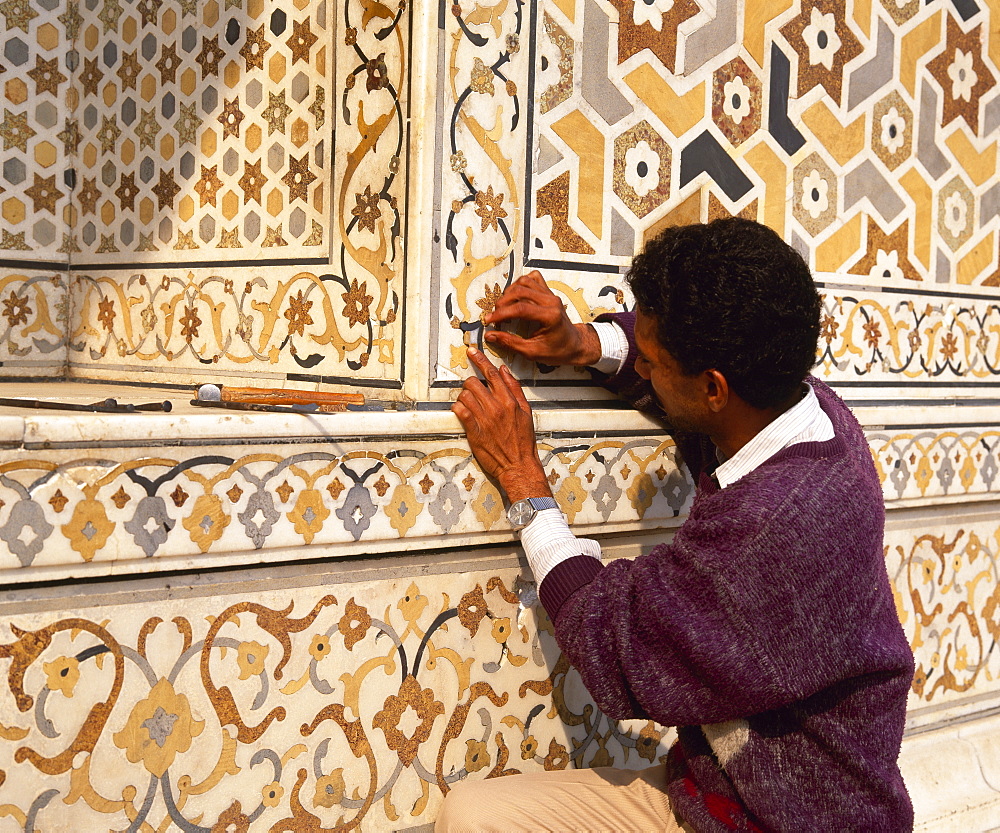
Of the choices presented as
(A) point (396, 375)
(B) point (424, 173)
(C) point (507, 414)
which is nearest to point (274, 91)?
(B) point (424, 173)

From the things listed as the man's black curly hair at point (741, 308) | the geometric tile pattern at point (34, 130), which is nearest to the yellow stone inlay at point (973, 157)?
the man's black curly hair at point (741, 308)

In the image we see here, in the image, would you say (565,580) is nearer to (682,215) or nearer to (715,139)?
(682,215)

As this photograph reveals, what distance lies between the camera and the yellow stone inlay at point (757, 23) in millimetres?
1979

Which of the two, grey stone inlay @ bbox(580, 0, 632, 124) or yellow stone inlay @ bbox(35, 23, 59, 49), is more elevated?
yellow stone inlay @ bbox(35, 23, 59, 49)

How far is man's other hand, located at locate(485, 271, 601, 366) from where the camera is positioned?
167 cm

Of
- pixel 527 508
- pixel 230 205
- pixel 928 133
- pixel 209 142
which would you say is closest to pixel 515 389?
pixel 527 508

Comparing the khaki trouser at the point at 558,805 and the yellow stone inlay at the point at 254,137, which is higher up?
the yellow stone inlay at the point at 254,137

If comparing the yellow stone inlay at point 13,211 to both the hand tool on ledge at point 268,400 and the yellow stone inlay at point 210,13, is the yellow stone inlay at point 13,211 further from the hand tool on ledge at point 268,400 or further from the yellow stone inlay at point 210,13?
the hand tool on ledge at point 268,400

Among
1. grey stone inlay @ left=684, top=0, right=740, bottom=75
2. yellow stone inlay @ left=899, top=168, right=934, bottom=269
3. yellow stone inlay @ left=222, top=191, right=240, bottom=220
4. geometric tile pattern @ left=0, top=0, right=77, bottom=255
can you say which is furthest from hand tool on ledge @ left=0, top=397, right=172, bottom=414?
yellow stone inlay @ left=899, top=168, right=934, bottom=269

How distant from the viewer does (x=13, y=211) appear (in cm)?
217

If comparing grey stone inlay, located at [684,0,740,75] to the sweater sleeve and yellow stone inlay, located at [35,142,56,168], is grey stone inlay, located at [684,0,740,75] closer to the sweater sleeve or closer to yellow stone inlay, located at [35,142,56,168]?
the sweater sleeve

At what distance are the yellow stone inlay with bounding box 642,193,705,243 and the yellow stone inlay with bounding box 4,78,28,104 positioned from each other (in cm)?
133

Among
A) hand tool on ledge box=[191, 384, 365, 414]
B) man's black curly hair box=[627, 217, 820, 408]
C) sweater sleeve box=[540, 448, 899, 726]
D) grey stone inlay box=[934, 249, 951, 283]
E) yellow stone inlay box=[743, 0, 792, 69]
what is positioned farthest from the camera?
grey stone inlay box=[934, 249, 951, 283]

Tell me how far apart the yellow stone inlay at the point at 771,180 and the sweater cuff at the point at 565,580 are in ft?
2.93
